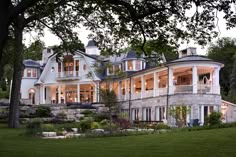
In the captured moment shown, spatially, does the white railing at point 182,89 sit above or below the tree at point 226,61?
below

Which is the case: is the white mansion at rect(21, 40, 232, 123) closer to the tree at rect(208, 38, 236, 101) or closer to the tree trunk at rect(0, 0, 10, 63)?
the tree trunk at rect(0, 0, 10, 63)

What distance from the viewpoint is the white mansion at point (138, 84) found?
136ft

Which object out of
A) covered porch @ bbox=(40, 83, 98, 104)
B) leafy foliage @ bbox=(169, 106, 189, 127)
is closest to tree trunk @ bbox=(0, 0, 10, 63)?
leafy foliage @ bbox=(169, 106, 189, 127)

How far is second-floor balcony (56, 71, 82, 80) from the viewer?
193 feet

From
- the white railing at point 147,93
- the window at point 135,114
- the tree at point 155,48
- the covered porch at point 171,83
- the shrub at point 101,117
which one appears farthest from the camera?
the window at point 135,114

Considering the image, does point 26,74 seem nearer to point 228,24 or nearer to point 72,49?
point 72,49

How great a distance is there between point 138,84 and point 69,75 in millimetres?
10699

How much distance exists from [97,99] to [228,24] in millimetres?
45778

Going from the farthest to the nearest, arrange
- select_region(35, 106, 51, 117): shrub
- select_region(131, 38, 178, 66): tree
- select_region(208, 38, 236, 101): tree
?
select_region(208, 38, 236, 101): tree
select_region(35, 106, 51, 117): shrub
select_region(131, 38, 178, 66): tree

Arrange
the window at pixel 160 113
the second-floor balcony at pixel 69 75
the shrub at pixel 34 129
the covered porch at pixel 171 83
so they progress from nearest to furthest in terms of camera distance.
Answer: the shrub at pixel 34 129, the covered porch at pixel 171 83, the window at pixel 160 113, the second-floor balcony at pixel 69 75

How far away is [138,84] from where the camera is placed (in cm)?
5366

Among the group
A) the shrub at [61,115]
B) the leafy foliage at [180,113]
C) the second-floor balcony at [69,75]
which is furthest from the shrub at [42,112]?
the leafy foliage at [180,113]

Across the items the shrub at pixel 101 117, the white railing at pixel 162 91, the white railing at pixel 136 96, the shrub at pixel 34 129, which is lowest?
the shrub at pixel 34 129

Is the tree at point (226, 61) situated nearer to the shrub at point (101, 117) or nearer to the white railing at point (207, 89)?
the white railing at point (207, 89)
